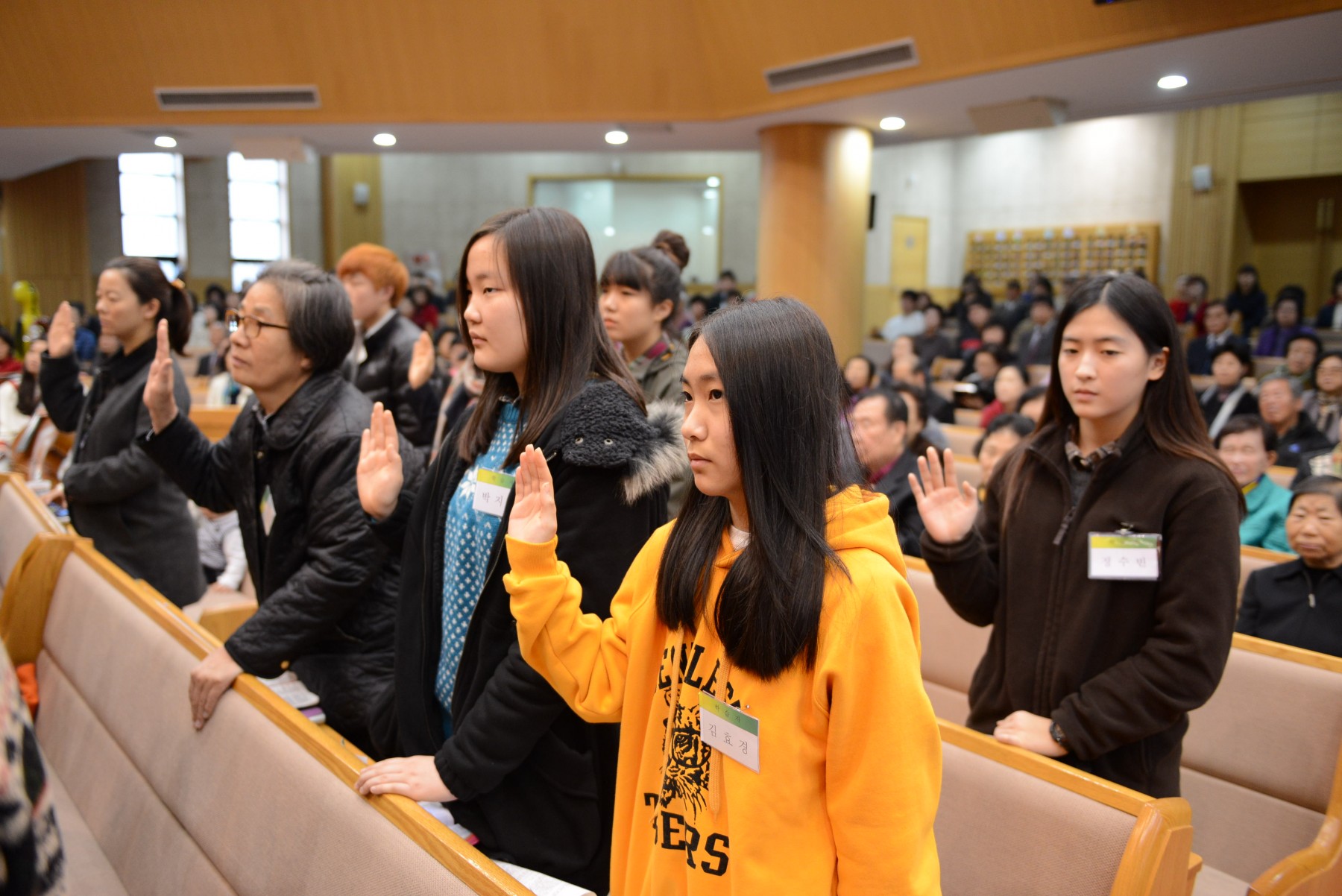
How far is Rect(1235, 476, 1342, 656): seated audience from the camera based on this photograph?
2.82 meters

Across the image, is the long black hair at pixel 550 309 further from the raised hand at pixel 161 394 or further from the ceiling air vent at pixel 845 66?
the ceiling air vent at pixel 845 66

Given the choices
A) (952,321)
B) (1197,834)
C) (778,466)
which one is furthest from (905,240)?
(778,466)

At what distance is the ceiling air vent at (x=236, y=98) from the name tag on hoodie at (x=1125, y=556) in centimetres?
761

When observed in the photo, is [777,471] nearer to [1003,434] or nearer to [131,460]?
[131,460]

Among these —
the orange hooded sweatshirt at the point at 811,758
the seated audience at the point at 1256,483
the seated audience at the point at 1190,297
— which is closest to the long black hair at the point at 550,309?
the orange hooded sweatshirt at the point at 811,758

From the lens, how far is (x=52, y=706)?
8.40 ft

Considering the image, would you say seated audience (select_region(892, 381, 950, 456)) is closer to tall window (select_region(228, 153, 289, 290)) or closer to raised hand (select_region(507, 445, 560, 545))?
raised hand (select_region(507, 445, 560, 545))

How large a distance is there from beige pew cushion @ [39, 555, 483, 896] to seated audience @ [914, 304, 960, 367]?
940cm

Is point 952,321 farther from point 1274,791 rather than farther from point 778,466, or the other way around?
point 778,466

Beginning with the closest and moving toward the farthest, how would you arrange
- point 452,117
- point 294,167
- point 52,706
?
1. point 52,706
2. point 452,117
3. point 294,167

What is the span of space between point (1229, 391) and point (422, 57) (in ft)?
20.6

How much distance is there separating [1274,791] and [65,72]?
920 centimetres

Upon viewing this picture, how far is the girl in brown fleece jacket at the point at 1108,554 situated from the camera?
155cm

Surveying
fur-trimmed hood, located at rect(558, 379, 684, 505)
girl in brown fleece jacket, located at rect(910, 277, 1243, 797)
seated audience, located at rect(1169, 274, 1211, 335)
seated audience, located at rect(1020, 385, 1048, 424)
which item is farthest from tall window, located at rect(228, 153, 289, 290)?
girl in brown fleece jacket, located at rect(910, 277, 1243, 797)
